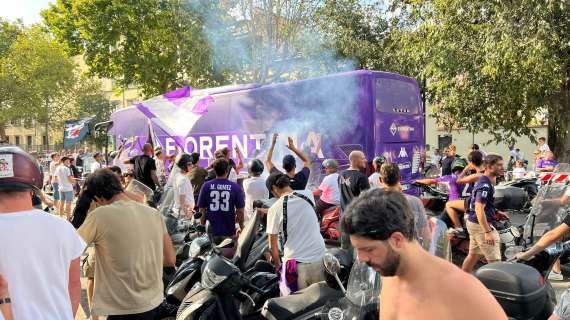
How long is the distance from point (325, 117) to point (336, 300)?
26.4 ft

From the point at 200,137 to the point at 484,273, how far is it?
1170 cm

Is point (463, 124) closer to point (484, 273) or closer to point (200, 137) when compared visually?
point (200, 137)

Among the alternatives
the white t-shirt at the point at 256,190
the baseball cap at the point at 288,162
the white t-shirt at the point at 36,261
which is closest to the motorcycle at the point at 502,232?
the baseball cap at the point at 288,162

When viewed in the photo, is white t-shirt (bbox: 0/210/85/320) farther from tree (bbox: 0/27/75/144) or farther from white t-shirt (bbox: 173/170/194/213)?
tree (bbox: 0/27/75/144)

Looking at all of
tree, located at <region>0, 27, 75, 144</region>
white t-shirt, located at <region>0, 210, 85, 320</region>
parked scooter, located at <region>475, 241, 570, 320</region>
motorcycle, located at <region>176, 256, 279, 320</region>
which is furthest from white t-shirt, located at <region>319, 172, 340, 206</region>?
tree, located at <region>0, 27, 75, 144</region>

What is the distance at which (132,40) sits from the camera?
22.0m

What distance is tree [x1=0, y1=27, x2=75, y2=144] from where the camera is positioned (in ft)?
131

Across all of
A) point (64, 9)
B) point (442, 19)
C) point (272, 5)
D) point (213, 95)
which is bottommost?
point (213, 95)

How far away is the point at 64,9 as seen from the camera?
74.5 feet

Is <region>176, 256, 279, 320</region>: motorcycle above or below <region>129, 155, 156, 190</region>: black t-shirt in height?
below

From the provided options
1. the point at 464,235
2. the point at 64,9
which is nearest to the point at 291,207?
the point at 464,235

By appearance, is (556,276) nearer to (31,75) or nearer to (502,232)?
(502,232)

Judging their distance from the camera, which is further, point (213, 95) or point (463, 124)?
point (463, 124)

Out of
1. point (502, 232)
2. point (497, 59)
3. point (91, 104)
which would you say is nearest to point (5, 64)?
point (91, 104)
